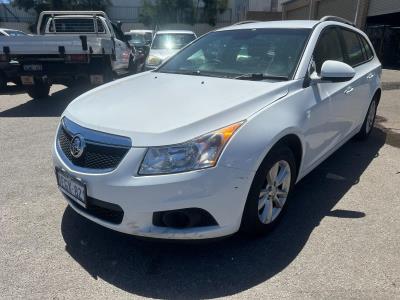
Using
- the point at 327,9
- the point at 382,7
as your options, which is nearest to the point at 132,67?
the point at 382,7

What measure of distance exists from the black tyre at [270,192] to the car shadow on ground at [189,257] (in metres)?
0.17

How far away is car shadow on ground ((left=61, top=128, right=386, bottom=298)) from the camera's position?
2.58 metres

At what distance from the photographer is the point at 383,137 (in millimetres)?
6062

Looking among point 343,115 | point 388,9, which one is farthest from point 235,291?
point 388,9

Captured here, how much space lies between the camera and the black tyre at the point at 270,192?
8.94ft

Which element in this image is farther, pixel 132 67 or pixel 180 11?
pixel 180 11

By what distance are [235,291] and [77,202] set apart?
1303mm

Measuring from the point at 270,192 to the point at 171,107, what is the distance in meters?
1.03

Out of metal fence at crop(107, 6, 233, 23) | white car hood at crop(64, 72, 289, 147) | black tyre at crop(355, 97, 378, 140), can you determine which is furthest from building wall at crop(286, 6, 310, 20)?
white car hood at crop(64, 72, 289, 147)

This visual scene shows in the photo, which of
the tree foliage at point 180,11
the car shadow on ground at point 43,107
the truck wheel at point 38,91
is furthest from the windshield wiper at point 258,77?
the tree foliage at point 180,11

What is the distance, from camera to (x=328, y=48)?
394 cm

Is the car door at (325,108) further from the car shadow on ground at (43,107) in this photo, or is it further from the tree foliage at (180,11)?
the tree foliage at (180,11)

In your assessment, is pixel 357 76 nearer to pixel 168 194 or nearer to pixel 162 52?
pixel 168 194

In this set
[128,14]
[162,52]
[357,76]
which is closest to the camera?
[357,76]
